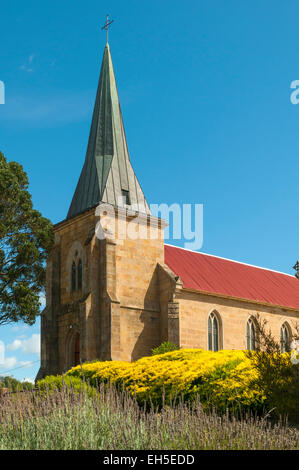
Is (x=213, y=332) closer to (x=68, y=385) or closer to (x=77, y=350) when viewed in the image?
(x=77, y=350)

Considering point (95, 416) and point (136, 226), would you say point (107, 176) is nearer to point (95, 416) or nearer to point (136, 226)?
point (136, 226)

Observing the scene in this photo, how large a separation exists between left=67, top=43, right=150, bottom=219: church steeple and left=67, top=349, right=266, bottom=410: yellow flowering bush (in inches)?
564

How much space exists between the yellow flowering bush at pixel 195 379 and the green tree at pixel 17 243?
37.0ft

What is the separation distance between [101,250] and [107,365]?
10753 millimetres

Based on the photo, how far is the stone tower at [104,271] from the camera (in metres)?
27.5

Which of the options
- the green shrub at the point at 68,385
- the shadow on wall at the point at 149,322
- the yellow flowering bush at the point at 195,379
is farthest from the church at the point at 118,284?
the yellow flowering bush at the point at 195,379

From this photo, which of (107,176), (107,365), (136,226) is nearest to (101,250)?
(136,226)

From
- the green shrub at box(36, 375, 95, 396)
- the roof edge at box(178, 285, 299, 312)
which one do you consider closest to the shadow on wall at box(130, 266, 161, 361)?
the roof edge at box(178, 285, 299, 312)

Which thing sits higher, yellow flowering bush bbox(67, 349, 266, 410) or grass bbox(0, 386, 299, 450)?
yellow flowering bush bbox(67, 349, 266, 410)

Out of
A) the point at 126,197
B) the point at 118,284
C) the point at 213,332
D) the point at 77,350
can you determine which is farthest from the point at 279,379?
the point at 126,197

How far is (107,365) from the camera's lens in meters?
18.2

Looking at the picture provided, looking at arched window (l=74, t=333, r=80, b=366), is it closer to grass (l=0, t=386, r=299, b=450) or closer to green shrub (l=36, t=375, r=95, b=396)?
green shrub (l=36, t=375, r=95, b=396)

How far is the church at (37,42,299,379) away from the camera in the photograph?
27.9m
